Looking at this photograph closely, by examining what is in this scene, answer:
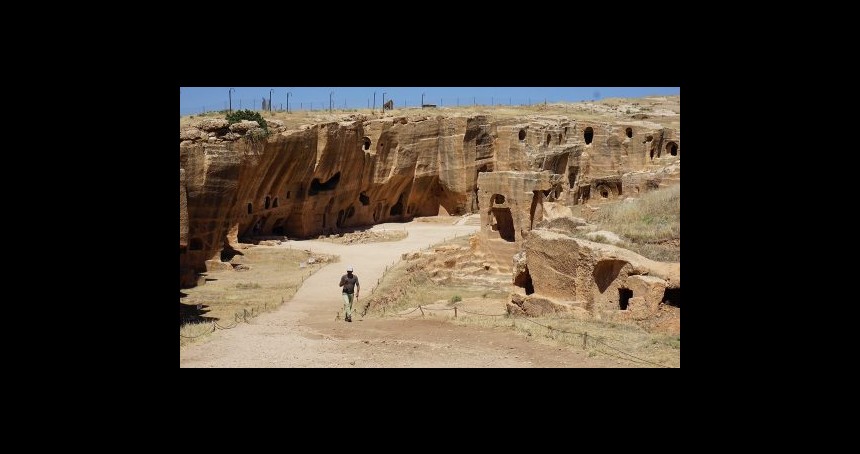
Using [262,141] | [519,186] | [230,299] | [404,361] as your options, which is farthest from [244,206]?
[404,361]

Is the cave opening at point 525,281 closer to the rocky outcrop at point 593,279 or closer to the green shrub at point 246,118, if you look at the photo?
the rocky outcrop at point 593,279

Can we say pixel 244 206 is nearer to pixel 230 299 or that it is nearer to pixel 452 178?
pixel 230 299

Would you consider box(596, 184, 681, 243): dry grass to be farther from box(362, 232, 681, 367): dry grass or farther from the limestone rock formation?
box(362, 232, 681, 367): dry grass

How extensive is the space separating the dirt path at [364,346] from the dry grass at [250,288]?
38.6 inches

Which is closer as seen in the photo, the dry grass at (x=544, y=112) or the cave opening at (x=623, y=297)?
the cave opening at (x=623, y=297)

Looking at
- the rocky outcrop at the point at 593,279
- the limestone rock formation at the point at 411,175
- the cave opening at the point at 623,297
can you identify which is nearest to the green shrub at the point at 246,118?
the limestone rock formation at the point at 411,175

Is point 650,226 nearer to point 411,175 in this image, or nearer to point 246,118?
point 246,118

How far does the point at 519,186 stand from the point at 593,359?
14.0 m

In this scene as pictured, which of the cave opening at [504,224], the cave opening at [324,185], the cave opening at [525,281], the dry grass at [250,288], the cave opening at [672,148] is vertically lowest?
the dry grass at [250,288]

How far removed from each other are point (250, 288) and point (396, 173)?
61.7 feet

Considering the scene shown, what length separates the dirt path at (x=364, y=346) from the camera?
11508 millimetres

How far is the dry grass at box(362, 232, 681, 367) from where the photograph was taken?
12211 mm

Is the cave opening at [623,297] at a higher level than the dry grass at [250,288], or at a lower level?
higher

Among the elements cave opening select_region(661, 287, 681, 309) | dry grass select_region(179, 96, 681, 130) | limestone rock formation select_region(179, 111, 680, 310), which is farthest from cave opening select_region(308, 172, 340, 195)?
cave opening select_region(661, 287, 681, 309)
